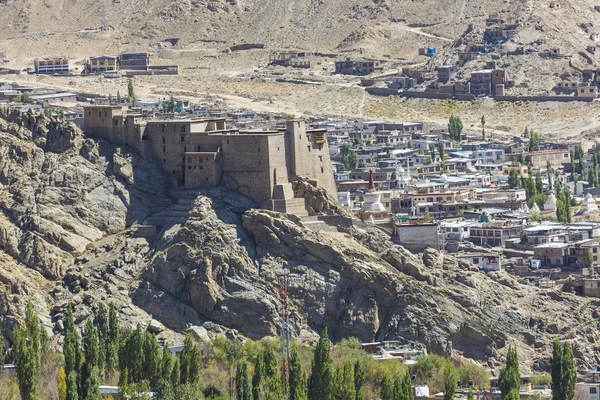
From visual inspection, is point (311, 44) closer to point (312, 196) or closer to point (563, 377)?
point (312, 196)

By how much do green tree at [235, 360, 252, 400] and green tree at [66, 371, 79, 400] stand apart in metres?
5.22

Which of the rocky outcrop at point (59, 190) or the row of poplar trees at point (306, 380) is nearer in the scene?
the row of poplar trees at point (306, 380)

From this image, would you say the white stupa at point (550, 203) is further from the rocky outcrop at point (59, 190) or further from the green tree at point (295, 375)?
the green tree at point (295, 375)

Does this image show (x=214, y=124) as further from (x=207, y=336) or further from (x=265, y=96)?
(x=265, y=96)

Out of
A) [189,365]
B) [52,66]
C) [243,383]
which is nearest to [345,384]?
[243,383]

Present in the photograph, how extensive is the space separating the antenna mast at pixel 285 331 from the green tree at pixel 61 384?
7.11 m

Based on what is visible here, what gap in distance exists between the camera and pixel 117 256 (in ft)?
272

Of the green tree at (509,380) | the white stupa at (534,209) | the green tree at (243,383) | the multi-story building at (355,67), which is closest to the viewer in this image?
the green tree at (243,383)

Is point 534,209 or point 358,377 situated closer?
point 358,377

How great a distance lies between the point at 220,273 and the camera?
3196 inches

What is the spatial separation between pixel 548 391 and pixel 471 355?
616 cm

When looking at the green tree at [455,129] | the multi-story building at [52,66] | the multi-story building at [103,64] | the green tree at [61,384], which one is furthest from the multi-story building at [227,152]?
the multi-story building at [52,66]

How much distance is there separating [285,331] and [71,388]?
39.0 ft

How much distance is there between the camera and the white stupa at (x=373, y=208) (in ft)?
302
